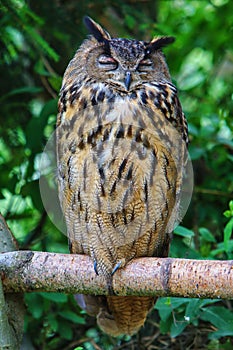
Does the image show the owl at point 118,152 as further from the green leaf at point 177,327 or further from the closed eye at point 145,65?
the green leaf at point 177,327

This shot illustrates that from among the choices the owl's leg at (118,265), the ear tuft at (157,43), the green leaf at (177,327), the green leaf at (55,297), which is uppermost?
the ear tuft at (157,43)

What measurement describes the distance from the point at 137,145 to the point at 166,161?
0.14m

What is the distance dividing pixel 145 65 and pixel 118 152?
16.7 inches

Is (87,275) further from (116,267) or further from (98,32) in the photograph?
(98,32)

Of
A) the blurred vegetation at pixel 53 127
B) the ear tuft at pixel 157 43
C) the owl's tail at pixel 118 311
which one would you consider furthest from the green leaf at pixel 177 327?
the ear tuft at pixel 157 43

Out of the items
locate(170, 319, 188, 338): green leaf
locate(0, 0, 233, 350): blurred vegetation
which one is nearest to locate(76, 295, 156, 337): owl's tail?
locate(0, 0, 233, 350): blurred vegetation

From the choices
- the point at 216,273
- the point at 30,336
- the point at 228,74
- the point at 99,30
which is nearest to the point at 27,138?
the point at 99,30

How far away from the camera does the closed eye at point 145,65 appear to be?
2.72m

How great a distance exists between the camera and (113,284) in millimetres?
2414

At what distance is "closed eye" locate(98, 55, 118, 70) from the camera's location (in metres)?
2.70

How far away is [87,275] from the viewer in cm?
239

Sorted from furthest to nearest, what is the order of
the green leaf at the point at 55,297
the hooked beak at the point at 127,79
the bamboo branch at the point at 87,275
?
1. the green leaf at the point at 55,297
2. the hooked beak at the point at 127,79
3. the bamboo branch at the point at 87,275

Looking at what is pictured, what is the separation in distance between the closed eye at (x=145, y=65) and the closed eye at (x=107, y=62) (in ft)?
0.33

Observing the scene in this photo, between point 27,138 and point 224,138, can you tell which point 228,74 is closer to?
point 224,138
